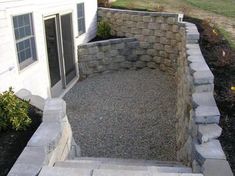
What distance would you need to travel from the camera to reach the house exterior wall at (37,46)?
5.36 m

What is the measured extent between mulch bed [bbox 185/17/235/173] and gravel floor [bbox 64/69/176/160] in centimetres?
163

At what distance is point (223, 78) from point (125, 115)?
9.19 feet

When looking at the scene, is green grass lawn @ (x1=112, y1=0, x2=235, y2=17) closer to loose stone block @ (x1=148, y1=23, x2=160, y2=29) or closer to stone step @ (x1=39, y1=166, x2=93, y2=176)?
loose stone block @ (x1=148, y1=23, x2=160, y2=29)

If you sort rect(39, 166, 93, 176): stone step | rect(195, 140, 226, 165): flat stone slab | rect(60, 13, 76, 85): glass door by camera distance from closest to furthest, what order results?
rect(39, 166, 93, 176): stone step → rect(195, 140, 226, 165): flat stone slab → rect(60, 13, 76, 85): glass door

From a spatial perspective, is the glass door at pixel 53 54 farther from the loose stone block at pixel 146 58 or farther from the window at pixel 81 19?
the loose stone block at pixel 146 58

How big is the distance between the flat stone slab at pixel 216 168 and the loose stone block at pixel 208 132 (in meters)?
0.42

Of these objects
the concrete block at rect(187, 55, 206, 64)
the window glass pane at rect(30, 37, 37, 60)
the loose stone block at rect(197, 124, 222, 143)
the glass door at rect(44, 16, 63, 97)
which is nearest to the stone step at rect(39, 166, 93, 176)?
the loose stone block at rect(197, 124, 222, 143)

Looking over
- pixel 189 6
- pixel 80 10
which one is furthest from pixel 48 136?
pixel 189 6

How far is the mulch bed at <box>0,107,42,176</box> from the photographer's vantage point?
327 cm

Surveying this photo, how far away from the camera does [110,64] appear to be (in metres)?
10.4

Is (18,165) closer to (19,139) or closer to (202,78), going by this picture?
(19,139)

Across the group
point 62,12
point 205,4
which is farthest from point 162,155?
point 205,4

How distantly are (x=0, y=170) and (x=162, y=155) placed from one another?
3276 millimetres

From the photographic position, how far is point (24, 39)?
616cm
